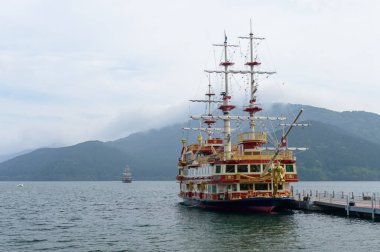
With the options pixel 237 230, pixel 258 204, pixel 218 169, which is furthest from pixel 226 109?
pixel 237 230

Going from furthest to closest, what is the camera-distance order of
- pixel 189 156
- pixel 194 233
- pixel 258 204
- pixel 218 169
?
1. pixel 189 156
2. pixel 218 169
3. pixel 258 204
4. pixel 194 233

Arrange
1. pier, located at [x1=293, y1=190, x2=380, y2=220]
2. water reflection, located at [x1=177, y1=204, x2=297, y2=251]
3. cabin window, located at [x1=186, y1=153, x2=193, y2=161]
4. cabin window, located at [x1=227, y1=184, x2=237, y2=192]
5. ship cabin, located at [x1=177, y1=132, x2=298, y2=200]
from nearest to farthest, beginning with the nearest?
1. water reflection, located at [x1=177, y1=204, x2=297, y2=251]
2. pier, located at [x1=293, y1=190, x2=380, y2=220]
3. ship cabin, located at [x1=177, y1=132, x2=298, y2=200]
4. cabin window, located at [x1=227, y1=184, x2=237, y2=192]
5. cabin window, located at [x1=186, y1=153, x2=193, y2=161]

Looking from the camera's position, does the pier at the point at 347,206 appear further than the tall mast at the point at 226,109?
No

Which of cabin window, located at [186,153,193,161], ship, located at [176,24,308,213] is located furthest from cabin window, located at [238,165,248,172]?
cabin window, located at [186,153,193,161]

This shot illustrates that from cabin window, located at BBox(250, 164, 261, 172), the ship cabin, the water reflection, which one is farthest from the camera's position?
cabin window, located at BBox(250, 164, 261, 172)

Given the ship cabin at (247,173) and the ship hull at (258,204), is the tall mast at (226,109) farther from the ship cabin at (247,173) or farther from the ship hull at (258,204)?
the ship hull at (258,204)

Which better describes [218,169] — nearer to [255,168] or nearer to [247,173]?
[247,173]

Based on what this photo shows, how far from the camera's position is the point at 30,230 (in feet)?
190

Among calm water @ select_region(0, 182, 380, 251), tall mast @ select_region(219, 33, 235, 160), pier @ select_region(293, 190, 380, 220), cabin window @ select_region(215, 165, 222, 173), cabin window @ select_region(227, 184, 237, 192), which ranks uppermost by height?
tall mast @ select_region(219, 33, 235, 160)

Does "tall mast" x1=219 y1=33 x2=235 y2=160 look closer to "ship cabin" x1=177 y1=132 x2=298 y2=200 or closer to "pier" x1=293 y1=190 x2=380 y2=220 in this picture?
"ship cabin" x1=177 y1=132 x2=298 y2=200

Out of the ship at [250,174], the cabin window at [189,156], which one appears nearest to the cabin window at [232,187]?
the ship at [250,174]

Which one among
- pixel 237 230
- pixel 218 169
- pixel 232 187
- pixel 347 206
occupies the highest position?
pixel 218 169

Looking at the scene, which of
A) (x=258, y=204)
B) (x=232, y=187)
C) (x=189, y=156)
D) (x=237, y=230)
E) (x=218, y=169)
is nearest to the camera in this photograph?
(x=237, y=230)

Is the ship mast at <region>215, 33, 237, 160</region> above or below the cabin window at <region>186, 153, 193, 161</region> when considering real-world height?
above
